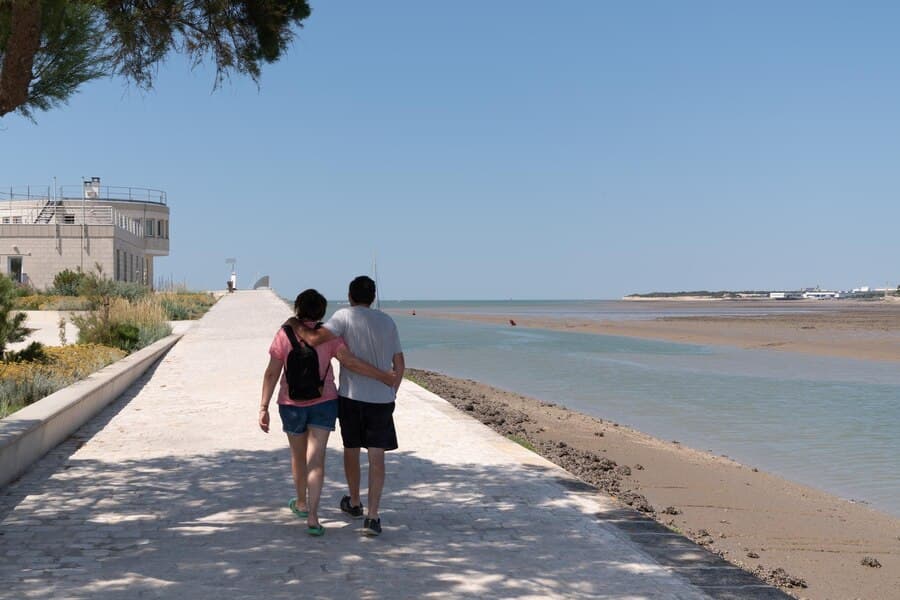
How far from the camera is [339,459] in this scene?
8.56 m

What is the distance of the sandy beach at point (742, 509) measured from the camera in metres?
6.90

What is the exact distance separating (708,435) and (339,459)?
7.55 meters

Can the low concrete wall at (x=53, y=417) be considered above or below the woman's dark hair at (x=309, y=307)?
below

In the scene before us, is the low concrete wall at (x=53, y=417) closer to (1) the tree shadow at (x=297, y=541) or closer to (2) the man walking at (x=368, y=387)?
(1) the tree shadow at (x=297, y=541)

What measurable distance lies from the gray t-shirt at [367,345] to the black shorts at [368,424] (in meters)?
0.05

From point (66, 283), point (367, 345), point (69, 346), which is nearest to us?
point (367, 345)

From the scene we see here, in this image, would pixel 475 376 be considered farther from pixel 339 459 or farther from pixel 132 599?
pixel 132 599

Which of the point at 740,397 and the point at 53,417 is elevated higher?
the point at 53,417

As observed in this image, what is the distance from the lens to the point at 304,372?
596 cm

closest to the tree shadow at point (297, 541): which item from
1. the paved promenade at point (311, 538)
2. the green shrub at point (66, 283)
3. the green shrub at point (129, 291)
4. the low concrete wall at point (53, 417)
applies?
the paved promenade at point (311, 538)

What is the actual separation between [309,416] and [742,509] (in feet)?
16.4

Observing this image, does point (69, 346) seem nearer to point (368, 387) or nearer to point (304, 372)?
point (304, 372)

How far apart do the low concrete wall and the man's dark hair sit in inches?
132

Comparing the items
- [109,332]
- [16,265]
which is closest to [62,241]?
[16,265]
